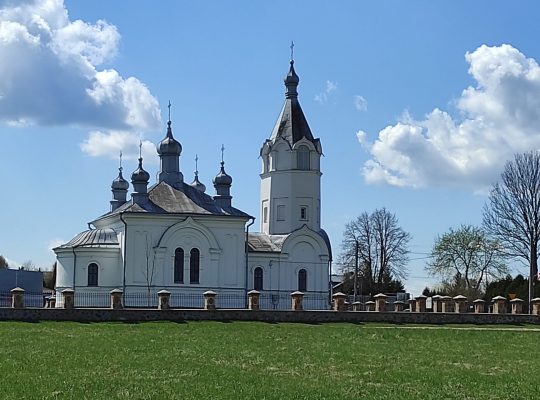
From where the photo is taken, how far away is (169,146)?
160 feet

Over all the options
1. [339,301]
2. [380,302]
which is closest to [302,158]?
[380,302]

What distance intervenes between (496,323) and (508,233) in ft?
47.4

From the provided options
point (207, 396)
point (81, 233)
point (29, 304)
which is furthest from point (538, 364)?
point (81, 233)

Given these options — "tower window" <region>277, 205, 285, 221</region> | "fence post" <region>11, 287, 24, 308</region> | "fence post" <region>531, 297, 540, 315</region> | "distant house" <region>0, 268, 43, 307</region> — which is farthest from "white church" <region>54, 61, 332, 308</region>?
"fence post" <region>531, 297, 540, 315</region>

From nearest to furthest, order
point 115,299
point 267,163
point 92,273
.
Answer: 1. point 115,299
2. point 92,273
3. point 267,163

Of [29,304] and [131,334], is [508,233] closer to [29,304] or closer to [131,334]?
[29,304]

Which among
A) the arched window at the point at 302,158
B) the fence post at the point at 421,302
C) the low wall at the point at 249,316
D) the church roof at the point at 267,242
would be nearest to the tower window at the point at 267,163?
the arched window at the point at 302,158

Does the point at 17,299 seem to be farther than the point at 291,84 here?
No

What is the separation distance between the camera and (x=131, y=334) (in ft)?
75.5

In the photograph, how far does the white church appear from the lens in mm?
43406

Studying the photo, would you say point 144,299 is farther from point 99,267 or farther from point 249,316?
point 249,316

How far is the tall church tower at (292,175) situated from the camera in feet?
159

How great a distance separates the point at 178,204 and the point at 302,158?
26.1 ft

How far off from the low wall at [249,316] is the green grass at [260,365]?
3594 millimetres
